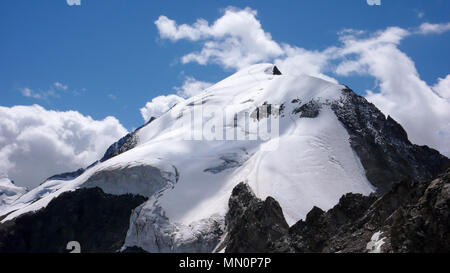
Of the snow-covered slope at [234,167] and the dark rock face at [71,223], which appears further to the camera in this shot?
the dark rock face at [71,223]

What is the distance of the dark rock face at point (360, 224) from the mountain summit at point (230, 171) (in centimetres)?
555

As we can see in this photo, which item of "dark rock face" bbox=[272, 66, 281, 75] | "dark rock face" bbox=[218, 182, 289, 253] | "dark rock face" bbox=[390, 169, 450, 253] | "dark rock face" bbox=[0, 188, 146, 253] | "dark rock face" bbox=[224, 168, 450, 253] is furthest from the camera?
"dark rock face" bbox=[272, 66, 281, 75]

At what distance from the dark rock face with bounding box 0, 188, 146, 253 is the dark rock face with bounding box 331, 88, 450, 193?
48.8 m

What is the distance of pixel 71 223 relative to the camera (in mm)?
132750

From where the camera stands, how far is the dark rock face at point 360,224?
160ft

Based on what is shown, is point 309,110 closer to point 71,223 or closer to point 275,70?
point 71,223

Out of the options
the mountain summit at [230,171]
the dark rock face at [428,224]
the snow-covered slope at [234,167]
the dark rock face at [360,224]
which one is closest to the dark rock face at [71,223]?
the mountain summit at [230,171]

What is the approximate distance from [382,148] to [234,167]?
106 feet

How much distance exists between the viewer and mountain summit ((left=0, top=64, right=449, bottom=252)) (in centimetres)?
10575

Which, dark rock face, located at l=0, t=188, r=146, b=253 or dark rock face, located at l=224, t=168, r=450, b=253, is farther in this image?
dark rock face, located at l=0, t=188, r=146, b=253

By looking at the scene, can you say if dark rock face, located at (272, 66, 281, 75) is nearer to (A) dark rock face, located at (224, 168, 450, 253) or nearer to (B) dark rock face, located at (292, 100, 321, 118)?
(B) dark rock face, located at (292, 100, 321, 118)

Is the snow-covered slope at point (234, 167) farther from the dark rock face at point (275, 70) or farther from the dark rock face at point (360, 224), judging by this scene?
the dark rock face at point (275, 70)

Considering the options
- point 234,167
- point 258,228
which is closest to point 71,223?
point 234,167

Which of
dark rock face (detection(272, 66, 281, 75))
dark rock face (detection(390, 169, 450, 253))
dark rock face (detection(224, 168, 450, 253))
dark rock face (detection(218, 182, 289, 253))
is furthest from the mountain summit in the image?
dark rock face (detection(390, 169, 450, 253))
